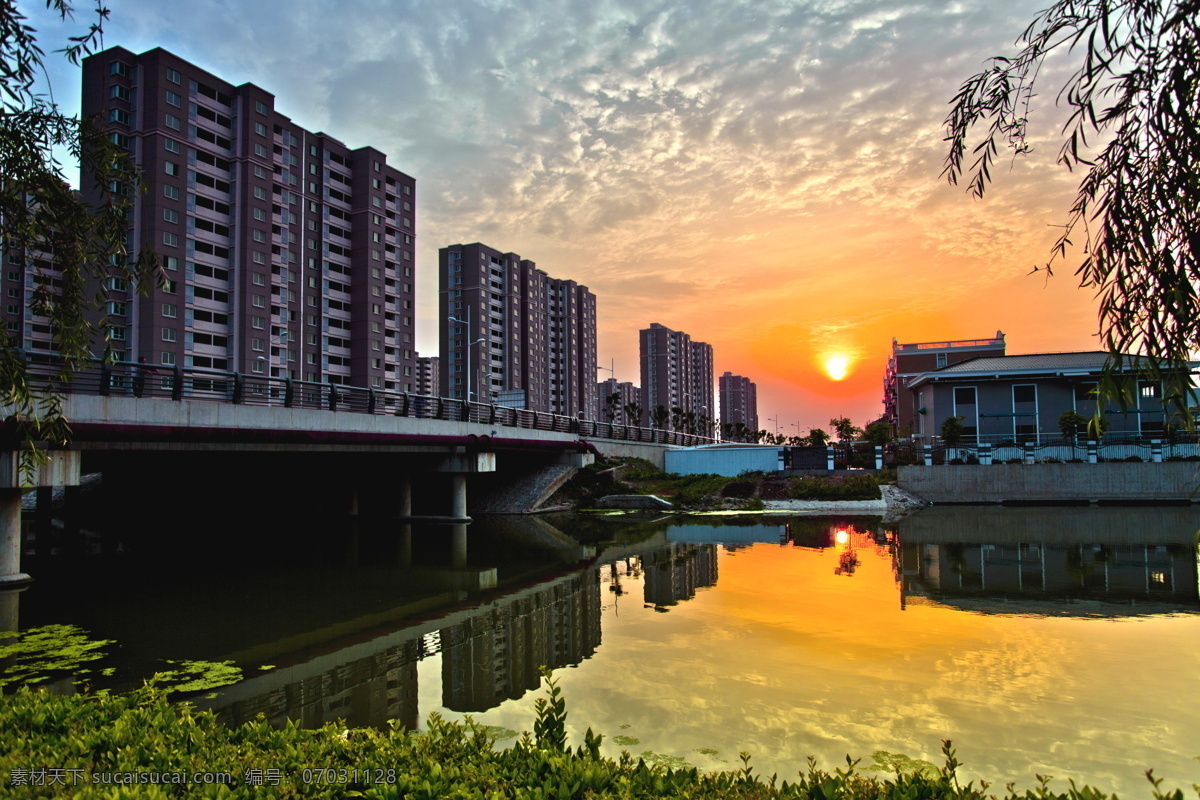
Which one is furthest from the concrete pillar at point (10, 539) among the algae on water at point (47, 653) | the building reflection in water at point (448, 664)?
the building reflection in water at point (448, 664)

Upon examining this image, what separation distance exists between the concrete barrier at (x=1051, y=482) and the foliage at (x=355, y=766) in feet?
126

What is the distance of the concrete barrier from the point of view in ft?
126

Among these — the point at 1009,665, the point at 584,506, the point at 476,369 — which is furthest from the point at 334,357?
the point at 1009,665

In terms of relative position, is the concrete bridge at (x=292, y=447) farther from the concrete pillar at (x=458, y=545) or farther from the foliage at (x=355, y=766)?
the foliage at (x=355, y=766)

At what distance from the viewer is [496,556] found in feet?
71.7

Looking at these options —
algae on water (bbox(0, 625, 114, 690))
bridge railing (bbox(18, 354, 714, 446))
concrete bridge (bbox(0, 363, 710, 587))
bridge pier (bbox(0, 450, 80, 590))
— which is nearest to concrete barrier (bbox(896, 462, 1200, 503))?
concrete bridge (bbox(0, 363, 710, 587))

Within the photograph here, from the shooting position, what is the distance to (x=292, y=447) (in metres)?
22.9

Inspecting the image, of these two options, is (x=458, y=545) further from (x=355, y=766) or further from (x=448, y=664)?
(x=355, y=766)

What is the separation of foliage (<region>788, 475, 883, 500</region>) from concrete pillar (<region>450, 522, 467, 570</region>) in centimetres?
1866

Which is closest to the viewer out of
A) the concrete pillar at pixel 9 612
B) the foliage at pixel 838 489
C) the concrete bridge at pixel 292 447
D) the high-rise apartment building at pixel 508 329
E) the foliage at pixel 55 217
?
the foliage at pixel 55 217

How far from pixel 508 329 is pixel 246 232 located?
5430 centimetres

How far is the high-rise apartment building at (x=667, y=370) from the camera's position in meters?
175

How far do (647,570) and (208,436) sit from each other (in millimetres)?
13073

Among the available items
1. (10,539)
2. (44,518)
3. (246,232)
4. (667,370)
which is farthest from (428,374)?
(10,539)
